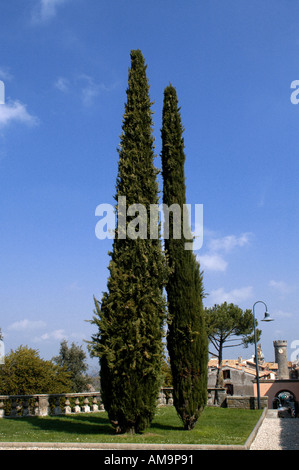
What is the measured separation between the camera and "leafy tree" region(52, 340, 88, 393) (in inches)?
1390

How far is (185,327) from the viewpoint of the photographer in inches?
469

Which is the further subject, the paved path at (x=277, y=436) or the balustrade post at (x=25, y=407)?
the balustrade post at (x=25, y=407)

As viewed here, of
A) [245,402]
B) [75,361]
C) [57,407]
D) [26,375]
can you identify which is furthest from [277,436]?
[75,361]

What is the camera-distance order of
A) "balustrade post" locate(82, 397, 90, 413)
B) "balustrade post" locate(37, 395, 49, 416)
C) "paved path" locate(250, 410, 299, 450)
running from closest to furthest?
"paved path" locate(250, 410, 299, 450)
"balustrade post" locate(37, 395, 49, 416)
"balustrade post" locate(82, 397, 90, 413)

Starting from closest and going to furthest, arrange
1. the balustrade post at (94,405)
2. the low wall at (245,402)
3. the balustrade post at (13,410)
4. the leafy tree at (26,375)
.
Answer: the balustrade post at (13,410), the balustrade post at (94,405), the low wall at (245,402), the leafy tree at (26,375)

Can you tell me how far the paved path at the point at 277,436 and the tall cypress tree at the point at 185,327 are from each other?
6.64 ft

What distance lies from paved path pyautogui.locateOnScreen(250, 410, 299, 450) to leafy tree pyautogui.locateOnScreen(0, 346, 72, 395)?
42.2 feet

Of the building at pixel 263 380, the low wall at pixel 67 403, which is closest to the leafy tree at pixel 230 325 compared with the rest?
the building at pixel 263 380

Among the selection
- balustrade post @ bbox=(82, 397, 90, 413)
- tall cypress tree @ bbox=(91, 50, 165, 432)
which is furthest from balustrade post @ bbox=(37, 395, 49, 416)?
tall cypress tree @ bbox=(91, 50, 165, 432)

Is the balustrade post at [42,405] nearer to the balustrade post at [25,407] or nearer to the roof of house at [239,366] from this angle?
the balustrade post at [25,407]

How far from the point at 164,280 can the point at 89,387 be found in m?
27.8

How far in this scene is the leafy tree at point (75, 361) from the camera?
3531 centimetres

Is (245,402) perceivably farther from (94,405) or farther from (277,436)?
(277,436)

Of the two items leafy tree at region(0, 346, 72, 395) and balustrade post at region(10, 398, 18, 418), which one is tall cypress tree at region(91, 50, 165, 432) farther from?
leafy tree at region(0, 346, 72, 395)
